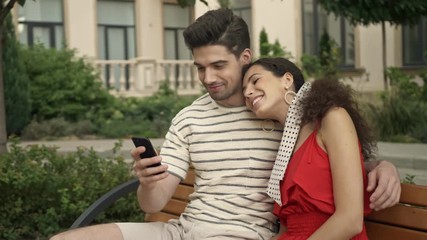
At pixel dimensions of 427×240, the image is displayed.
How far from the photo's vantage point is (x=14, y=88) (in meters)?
14.8

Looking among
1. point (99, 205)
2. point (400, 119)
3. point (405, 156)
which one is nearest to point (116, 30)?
point (400, 119)

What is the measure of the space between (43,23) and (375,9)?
10.4 metres

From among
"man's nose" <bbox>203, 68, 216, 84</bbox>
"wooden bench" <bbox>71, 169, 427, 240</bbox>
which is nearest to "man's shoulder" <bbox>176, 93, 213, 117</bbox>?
"man's nose" <bbox>203, 68, 216, 84</bbox>

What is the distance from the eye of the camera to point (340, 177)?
2.27 metres

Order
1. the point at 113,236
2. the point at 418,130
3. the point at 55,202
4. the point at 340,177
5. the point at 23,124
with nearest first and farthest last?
the point at 340,177 → the point at 113,236 → the point at 55,202 → the point at 418,130 → the point at 23,124

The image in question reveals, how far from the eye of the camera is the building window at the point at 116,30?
2075 cm

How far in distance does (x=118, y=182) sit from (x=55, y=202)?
50 cm

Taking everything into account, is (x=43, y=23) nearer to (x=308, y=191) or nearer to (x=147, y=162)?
(x=147, y=162)

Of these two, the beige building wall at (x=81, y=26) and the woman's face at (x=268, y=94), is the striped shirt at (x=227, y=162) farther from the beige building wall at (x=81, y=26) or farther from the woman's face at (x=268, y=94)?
the beige building wall at (x=81, y=26)

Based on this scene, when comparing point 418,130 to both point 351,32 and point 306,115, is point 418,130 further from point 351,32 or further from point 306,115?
point 306,115

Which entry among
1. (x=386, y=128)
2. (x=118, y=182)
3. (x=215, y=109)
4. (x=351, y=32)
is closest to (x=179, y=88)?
(x=351, y=32)

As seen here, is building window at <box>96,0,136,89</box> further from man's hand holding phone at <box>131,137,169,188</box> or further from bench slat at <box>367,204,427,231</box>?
bench slat at <box>367,204,427,231</box>

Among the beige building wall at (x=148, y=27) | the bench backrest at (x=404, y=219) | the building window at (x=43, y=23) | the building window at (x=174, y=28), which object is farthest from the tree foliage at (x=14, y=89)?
the bench backrest at (x=404, y=219)

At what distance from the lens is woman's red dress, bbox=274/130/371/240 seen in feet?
7.77
